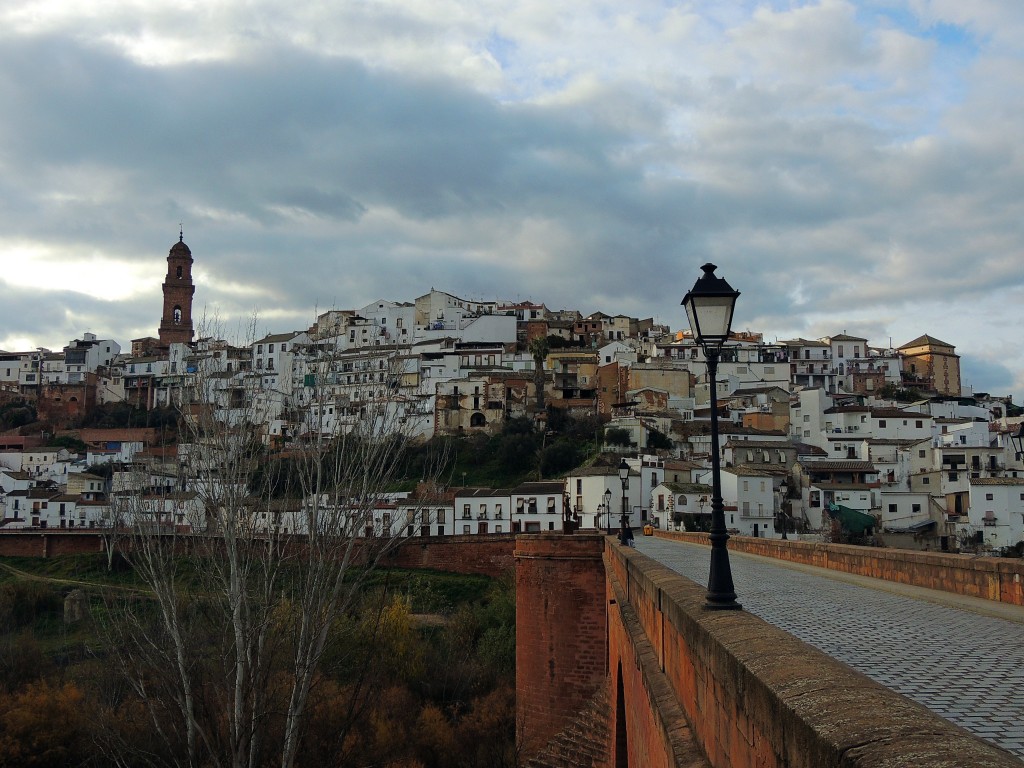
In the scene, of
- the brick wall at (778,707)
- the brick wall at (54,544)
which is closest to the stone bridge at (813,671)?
the brick wall at (778,707)

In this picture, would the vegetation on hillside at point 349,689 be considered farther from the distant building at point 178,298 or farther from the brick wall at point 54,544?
the distant building at point 178,298

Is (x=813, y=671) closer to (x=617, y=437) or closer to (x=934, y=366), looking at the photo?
(x=617, y=437)

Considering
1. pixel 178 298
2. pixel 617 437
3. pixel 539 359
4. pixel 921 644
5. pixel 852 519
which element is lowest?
pixel 852 519

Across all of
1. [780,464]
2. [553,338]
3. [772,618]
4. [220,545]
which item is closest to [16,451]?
[553,338]

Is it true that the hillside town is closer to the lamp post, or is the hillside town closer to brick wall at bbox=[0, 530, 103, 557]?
the lamp post

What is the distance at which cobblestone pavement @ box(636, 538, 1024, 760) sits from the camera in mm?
3957

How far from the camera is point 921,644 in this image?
20.1 feet

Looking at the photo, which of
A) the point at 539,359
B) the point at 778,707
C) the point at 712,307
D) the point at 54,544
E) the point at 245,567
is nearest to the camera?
the point at 778,707

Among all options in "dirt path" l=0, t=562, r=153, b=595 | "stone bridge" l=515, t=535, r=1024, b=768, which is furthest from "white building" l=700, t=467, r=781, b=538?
"stone bridge" l=515, t=535, r=1024, b=768

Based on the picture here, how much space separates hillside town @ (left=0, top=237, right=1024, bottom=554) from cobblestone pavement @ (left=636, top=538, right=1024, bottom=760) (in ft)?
26.9

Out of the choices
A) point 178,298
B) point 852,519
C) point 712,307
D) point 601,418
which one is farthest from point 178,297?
point 712,307

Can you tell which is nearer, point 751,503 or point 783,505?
point 751,503

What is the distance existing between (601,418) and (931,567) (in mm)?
64183

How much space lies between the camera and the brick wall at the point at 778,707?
2234mm
